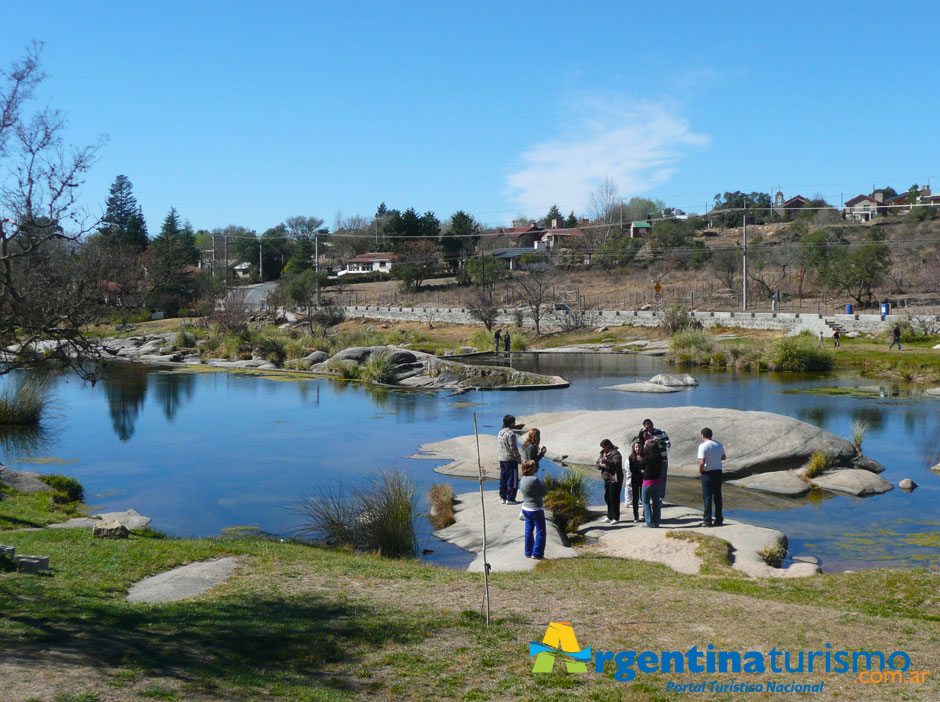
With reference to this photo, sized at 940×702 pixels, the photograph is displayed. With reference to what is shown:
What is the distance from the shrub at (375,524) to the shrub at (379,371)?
2617cm

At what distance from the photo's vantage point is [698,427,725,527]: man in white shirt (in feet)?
50.2

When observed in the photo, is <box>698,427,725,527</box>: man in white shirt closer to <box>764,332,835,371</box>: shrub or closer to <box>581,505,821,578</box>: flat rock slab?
<box>581,505,821,578</box>: flat rock slab

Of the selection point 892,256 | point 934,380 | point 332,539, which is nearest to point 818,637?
point 332,539

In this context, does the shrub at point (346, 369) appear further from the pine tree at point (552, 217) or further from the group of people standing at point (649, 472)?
the pine tree at point (552, 217)

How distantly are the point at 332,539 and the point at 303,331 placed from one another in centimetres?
5303

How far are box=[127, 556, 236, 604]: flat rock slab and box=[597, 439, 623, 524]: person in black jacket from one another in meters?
6.94

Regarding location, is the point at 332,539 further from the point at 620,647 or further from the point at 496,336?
the point at 496,336

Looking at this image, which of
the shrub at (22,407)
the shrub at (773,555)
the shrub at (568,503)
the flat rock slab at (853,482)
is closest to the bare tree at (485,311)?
the shrub at (22,407)

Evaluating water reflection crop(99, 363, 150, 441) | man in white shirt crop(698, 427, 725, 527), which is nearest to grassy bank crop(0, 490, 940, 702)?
man in white shirt crop(698, 427, 725, 527)

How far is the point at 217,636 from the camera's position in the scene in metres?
8.51

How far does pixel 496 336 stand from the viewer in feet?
179

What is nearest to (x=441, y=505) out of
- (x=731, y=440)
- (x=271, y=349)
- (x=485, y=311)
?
(x=731, y=440)

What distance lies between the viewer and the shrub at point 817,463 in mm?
20125

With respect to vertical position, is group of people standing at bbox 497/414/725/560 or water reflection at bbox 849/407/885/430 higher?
group of people standing at bbox 497/414/725/560
